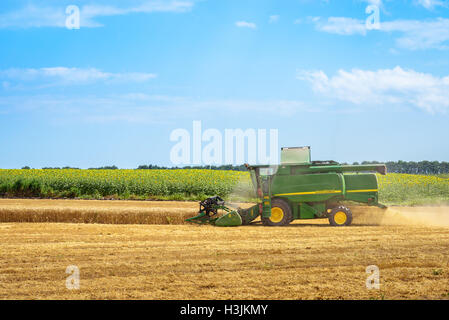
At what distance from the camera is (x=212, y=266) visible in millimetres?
10562

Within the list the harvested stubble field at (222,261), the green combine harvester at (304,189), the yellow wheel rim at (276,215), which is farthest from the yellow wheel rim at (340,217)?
the yellow wheel rim at (276,215)

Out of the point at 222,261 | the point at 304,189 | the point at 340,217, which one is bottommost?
the point at 222,261

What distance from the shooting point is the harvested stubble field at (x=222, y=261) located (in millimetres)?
8648

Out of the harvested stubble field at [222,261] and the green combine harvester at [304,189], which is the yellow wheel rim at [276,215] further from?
the harvested stubble field at [222,261]

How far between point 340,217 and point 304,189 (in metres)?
1.67

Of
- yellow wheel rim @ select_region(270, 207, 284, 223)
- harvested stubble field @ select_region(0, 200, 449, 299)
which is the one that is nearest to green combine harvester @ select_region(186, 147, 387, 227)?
yellow wheel rim @ select_region(270, 207, 284, 223)

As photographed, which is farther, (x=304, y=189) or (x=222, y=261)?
(x=304, y=189)

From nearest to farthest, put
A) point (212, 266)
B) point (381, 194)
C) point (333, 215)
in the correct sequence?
point (212, 266)
point (333, 215)
point (381, 194)

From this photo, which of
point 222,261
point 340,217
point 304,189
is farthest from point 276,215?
point 222,261

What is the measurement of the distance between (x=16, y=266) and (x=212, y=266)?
174 inches

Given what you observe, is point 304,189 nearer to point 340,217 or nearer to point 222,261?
point 340,217

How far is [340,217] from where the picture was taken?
17.3 meters

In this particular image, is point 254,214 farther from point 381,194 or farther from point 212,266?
point 381,194
